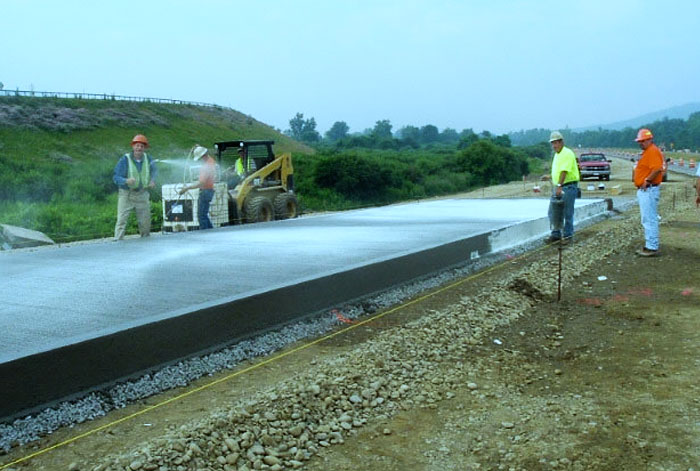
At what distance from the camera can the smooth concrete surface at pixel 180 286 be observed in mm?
4539

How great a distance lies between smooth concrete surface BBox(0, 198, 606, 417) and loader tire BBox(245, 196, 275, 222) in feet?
15.5

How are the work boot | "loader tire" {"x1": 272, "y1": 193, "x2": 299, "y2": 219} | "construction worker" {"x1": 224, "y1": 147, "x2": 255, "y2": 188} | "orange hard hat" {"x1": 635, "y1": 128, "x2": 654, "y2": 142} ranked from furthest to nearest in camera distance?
1. "loader tire" {"x1": 272, "y1": 193, "x2": 299, "y2": 219}
2. "construction worker" {"x1": 224, "y1": 147, "x2": 255, "y2": 188}
3. the work boot
4. "orange hard hat" {"x1": 635, "y1": 128, "x2": 654, "y2": 142}

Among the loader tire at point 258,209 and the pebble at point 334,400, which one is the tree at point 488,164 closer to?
the loader tire at point 258,209

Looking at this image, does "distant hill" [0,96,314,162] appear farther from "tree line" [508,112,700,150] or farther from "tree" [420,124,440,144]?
"tree" [420,124,440,144]

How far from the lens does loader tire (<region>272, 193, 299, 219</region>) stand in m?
18.1

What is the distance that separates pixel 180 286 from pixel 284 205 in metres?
11.6

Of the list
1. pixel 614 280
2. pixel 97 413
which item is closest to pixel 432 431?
pixel 97 413

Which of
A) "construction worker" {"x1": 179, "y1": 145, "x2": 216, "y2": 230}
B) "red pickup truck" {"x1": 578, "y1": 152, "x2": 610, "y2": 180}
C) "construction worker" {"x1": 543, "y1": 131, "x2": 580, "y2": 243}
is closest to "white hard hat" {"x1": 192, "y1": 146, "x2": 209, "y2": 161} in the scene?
"construction worker" {"x1": 179, "y1": 145, "x2": 216, "y2": 230}

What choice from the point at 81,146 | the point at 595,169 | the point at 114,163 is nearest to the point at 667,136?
the point at 595,169

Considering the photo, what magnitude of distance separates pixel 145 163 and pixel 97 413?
21.8 feet

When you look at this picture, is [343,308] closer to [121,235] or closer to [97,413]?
[97,413]

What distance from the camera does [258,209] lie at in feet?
55.3

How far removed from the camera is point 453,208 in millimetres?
15891

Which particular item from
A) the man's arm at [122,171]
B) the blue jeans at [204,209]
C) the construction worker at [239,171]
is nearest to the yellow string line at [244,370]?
the man's arm at [122,171]
